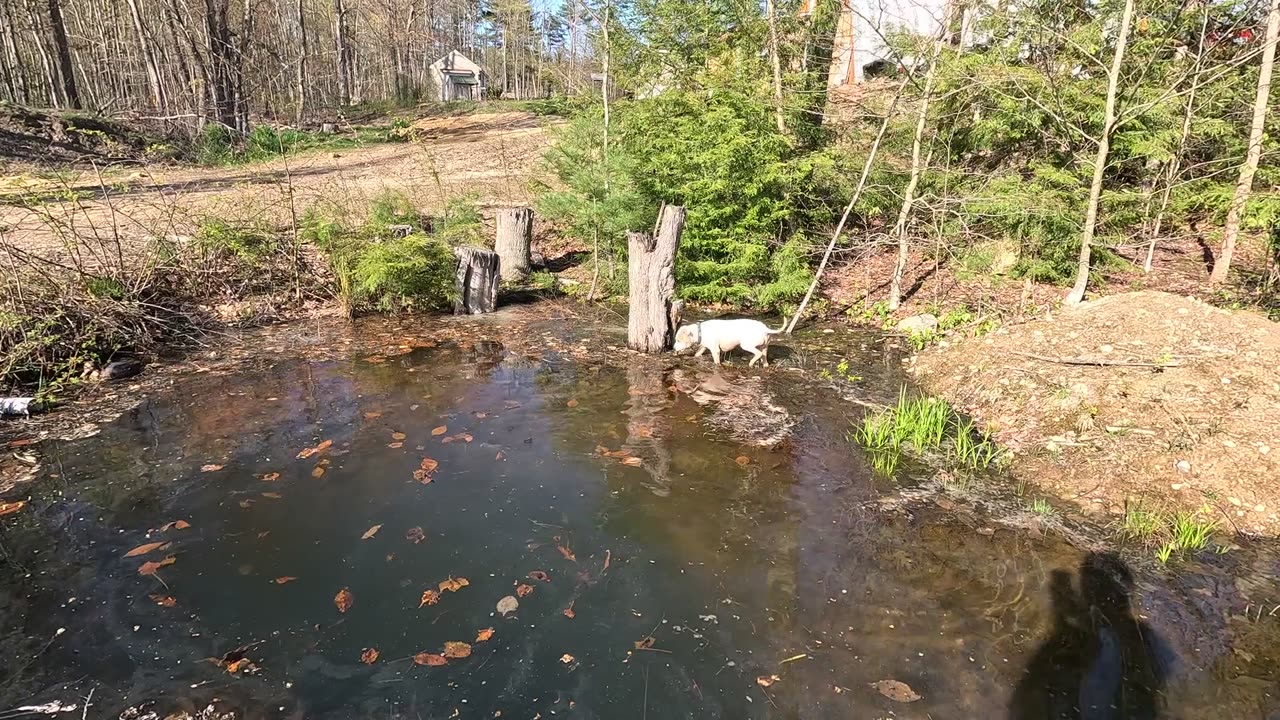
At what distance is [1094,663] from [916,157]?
874cm

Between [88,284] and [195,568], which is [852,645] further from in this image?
[88,284]

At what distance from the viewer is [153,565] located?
14.3ft

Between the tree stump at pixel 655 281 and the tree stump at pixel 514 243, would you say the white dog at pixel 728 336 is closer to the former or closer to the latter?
the tree stump at pixel 655 281

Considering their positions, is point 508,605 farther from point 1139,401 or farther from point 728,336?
point 1139,401

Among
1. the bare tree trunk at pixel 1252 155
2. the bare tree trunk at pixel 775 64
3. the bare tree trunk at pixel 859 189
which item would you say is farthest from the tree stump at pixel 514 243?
the bare tree trunk at pixel 1252 155

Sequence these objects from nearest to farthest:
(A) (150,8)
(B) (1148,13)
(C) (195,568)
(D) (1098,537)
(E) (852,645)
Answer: (E) (852,645), (C) (195,568), (D) (1098,537), (B) (1148,13), (A) (150,8)

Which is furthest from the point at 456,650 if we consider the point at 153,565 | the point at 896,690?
the point at 896,690

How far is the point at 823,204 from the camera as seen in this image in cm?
1166

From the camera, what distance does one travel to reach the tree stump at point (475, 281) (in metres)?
10.9

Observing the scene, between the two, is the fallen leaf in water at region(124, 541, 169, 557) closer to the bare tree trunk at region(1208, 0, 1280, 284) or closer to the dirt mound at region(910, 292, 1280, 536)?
the dirt mound at region(910, 292, 1280, 536)

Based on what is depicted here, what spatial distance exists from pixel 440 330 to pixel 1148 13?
12.0 meters

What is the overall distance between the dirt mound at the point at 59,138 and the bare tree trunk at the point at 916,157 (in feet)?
67.3

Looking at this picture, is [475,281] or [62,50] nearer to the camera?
[475,281]

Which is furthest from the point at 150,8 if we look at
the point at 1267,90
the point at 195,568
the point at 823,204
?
the point at 1267,90
